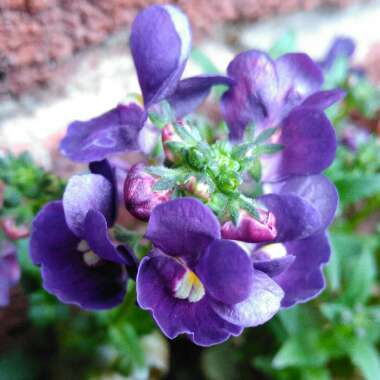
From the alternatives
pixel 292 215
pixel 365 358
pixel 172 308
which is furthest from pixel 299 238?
pixel 365 358

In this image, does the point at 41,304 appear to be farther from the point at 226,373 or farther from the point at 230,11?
the point at 230,11

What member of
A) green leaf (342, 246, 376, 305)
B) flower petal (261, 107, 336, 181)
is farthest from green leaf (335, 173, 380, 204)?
flower petal (261, 107, 336, 181)

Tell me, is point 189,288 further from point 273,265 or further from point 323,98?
→ point 323,98

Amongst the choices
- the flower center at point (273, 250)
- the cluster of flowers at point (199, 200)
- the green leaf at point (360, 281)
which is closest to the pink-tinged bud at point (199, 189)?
→ the cluster of flowers at point (199, 200)

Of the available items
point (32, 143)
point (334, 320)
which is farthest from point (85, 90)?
point (334, 320)

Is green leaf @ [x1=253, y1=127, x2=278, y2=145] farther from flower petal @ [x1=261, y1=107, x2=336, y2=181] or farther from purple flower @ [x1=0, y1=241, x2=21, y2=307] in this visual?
purple flower @ [x1=0, y1=241, x2=21, y2=307]

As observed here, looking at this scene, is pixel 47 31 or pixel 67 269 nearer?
pixel 67 269
